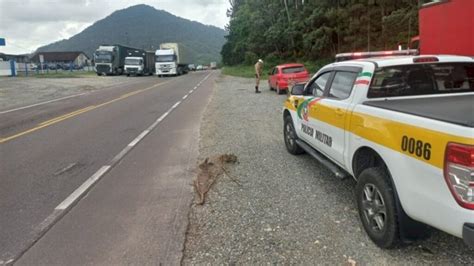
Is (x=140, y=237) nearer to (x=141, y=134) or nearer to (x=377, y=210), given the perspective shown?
(x=377, y=210)

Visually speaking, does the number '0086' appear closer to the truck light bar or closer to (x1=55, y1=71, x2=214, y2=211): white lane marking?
the truck light bar

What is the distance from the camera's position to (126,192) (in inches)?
224

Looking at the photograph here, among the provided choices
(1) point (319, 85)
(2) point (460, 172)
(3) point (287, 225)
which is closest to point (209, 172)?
(1) point (319, 85)

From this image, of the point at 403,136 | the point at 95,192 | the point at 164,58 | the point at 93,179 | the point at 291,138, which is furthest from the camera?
the point at 164,58

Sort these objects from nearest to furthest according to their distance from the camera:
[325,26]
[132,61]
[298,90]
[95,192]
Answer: [95,192] < [298,90] < [325,26] < [132,61]

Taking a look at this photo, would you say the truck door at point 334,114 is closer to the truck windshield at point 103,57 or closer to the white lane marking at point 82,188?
the white lane marking at point 82,188

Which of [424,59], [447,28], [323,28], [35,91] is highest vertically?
[323,28]

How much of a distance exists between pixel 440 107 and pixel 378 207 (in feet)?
3.53

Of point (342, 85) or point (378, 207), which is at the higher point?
point (342, 85)

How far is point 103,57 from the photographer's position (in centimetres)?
5300

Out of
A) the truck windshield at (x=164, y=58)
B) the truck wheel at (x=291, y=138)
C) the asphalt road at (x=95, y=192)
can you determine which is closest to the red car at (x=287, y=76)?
the asphalt road at (x=95, y=192)

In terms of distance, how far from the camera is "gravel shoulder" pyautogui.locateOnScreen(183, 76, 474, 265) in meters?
3.70

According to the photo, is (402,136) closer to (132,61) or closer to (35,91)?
(35,91)

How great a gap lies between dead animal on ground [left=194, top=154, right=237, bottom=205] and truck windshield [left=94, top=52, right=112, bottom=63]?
4938 cm
